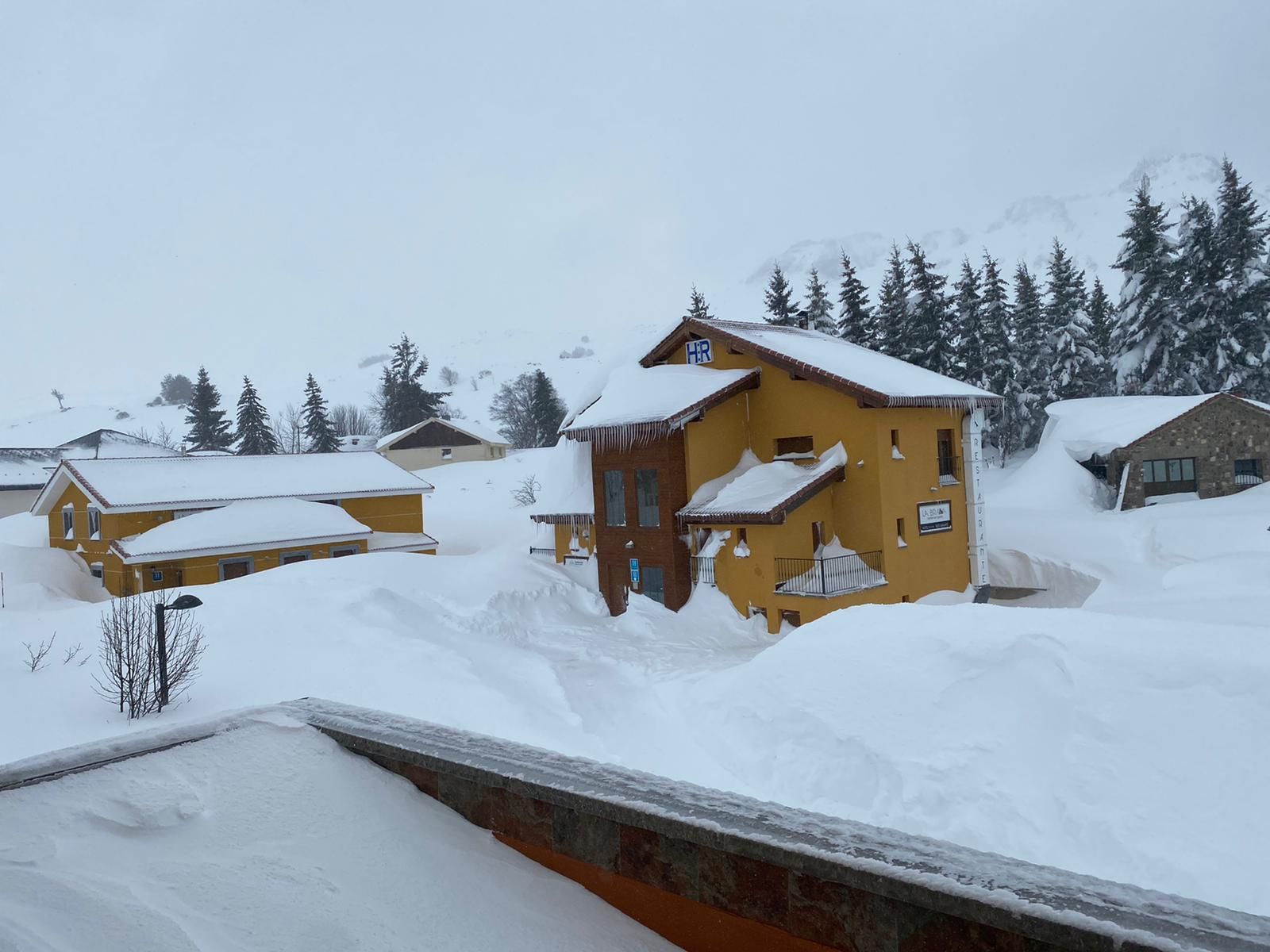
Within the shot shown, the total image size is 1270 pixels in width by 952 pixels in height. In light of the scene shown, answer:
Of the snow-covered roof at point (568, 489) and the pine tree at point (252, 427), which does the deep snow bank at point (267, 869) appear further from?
the pine tree at point (252, 427)

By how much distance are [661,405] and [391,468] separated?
65.1 ft

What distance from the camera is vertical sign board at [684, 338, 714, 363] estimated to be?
89.5 ft

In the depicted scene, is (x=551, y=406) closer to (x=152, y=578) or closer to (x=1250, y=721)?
(x=152, y=578)

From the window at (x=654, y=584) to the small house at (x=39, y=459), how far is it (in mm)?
35418

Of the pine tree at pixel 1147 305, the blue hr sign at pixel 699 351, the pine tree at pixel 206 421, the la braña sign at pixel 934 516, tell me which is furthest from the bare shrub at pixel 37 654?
the pine tree at pixel 206 421

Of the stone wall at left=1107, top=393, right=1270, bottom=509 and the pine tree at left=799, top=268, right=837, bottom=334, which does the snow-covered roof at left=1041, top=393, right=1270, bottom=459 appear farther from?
the pine tree at left=799, top=268, right=837, bottom=334

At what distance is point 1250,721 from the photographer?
9086 mm

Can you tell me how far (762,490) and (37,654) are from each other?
56.6 feet

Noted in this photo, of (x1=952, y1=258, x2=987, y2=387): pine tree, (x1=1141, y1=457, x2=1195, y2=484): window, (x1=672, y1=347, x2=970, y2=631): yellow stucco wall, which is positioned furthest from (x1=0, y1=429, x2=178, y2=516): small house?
(x1=1141, y1=457, x2=1195, y2=484): window

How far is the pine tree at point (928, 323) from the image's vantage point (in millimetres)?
46375

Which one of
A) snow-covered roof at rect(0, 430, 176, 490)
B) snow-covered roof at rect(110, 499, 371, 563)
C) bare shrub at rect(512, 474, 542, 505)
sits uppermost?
snow-covered roof at rect(0, 430, 176, 490)

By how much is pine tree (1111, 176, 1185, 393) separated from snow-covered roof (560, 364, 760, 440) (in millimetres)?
32425

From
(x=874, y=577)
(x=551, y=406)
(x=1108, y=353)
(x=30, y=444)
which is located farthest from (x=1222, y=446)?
(x=30, y=444)

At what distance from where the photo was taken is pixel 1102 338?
5653 centimetres
